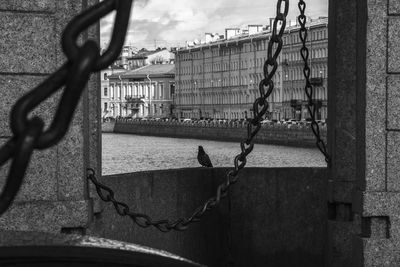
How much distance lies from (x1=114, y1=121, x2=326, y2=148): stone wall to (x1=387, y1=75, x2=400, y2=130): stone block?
5101 centimetres

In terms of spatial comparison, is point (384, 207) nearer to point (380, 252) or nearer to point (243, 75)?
point (380, 252)

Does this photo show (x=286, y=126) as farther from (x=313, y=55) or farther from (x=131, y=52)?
(x=131, y=52)

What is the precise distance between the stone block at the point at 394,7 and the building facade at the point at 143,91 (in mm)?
124882

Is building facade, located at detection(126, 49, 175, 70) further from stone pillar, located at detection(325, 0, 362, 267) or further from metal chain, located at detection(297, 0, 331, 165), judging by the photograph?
stone pillar, located at detection(325, 0, 362, 267)

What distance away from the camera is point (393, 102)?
4605 millimetres

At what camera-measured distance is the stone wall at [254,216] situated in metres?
6.77

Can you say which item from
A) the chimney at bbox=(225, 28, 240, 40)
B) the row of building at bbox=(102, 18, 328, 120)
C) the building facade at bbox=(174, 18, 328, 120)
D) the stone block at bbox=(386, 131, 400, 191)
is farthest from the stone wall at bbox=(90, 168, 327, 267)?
the chimney at bbox=(225, 28, 240, 40)

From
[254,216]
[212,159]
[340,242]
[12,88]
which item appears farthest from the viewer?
[212,159]

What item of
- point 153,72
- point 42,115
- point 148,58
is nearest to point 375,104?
point 42,115

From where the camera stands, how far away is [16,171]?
1002mm

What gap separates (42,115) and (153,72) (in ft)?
429

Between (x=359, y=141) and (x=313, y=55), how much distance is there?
83.0 metres

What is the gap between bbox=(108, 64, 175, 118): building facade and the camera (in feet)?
433

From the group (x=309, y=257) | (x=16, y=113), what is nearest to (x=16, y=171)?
(x=16, y=113)
